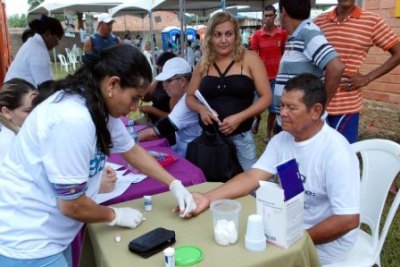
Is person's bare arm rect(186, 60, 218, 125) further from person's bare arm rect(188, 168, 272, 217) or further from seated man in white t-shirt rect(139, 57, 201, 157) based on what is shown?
person's bare arm rect(188, 168, 272, 217)

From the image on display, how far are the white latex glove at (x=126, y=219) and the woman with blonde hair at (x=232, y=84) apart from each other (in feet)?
3.55

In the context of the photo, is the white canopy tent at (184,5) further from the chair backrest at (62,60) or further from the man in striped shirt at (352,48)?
the chair backrest at (62,60)

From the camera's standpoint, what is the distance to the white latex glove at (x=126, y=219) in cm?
127

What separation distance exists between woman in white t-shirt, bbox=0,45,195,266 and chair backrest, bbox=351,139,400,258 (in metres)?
1.22

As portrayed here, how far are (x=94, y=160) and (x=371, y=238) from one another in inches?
52.7

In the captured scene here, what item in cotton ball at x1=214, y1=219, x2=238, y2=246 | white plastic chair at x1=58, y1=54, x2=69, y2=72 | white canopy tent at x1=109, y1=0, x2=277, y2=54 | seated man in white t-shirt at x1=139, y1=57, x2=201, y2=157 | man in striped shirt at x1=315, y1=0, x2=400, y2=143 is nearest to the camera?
cotton ball at x1=214, y1=219, x2=238, y2=246

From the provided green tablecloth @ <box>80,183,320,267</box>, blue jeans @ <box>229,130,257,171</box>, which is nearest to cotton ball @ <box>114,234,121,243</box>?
green tablecloth @ <box>80,183,320,267</box>

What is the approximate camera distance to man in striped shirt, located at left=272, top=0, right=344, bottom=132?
2.17 m

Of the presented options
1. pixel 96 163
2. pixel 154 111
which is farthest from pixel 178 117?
pixel 96 163

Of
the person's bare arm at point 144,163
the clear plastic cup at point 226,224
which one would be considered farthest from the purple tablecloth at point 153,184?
the clear plastic cup at point 226,224

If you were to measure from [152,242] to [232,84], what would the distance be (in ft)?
4.55

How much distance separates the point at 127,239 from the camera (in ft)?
4.04

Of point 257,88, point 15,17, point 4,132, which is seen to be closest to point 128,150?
point 4,132

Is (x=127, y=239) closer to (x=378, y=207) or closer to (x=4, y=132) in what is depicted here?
(x=4, y=132)
